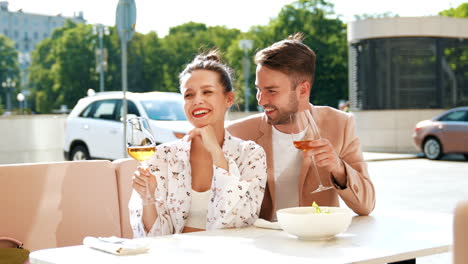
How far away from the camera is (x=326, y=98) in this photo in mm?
52969

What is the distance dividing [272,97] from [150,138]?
755 millimetres

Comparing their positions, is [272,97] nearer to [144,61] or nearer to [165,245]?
[165,245]

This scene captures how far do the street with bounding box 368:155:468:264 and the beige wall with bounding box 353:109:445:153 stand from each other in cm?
390

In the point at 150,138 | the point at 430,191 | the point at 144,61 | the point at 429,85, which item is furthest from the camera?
the point at 144,61

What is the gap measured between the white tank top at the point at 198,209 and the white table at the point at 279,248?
1.08ft

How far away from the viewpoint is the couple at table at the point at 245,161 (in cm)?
322

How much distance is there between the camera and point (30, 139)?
17.2 m

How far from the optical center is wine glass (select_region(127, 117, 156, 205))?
313 centimetres

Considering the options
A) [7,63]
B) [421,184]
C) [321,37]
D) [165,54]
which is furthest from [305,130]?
[7,63]

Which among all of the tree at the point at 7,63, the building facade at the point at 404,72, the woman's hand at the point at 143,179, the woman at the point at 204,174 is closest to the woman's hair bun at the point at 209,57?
the woman at the point at 204,174

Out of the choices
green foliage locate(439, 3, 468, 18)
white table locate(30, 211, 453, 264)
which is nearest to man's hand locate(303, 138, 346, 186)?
white table locate(30, 211, 453, 264)

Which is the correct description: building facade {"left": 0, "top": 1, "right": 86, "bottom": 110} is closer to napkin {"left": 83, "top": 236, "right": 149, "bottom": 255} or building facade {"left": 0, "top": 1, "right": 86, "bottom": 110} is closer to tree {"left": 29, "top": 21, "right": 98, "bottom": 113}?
tree {"left": 29, "top": 21, "right": 98, "bottom": 113}

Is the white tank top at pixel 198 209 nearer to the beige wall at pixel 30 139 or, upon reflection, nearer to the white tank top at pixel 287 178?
the white tank top at pixel 287 178

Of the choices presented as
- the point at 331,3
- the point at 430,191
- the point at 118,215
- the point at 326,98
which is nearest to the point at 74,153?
the point at 430,191
